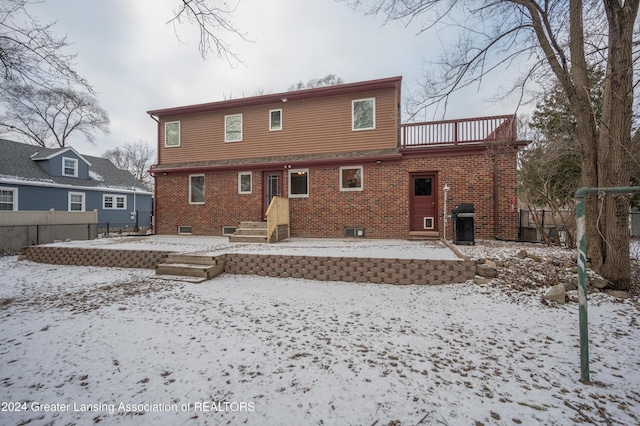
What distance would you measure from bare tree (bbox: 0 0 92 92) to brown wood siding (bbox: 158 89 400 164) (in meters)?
6.64

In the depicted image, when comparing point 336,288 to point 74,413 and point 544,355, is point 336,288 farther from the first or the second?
point 74,413

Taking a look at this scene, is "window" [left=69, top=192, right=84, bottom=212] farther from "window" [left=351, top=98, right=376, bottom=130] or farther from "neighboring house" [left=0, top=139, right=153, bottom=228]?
"window" [left=351, top=98, right=376, bottom=130]

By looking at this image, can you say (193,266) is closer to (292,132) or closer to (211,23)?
(211,23)

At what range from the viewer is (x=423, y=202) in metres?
9.03

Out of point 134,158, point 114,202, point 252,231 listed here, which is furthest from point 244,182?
point 134,158

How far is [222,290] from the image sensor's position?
15.1 ft

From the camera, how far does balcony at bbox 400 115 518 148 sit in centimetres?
833

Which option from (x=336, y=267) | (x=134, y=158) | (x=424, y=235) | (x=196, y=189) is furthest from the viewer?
(x=134, y=158)

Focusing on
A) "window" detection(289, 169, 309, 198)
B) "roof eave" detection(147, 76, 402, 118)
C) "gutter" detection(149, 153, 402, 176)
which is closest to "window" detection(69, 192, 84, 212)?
"gutter" detection(149, 153, 402, 176)

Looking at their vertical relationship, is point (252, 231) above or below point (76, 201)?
below

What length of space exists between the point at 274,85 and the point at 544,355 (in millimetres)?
22630

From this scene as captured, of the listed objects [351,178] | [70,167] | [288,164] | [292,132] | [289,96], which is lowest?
[351,178]

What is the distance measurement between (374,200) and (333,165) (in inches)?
77.7

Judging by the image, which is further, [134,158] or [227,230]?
[134,158]
